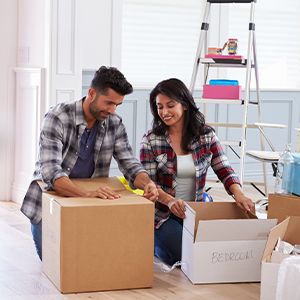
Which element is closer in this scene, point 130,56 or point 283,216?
point 283,216

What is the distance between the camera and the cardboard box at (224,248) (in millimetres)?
3449

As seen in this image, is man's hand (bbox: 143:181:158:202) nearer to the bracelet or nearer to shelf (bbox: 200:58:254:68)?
the bracelet

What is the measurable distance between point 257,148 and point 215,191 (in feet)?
2.33

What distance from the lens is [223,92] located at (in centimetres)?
528

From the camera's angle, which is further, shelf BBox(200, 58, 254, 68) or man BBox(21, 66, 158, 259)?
shelf BBox(200, 58, 254, 68)

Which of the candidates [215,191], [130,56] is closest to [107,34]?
[130,56]

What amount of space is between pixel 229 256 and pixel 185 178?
0.58 metres

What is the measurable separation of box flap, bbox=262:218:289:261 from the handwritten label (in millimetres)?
196

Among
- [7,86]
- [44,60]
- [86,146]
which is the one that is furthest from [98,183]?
[7,86]

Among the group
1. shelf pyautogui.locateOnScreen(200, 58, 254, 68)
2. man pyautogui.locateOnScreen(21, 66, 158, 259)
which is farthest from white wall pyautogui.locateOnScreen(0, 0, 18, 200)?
man pyautogui.locateOnScreen(21, 66, 158, 259)

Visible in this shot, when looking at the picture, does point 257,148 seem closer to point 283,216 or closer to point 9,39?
point 9,39

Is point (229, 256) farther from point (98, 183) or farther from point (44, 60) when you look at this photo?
point (44, 60)

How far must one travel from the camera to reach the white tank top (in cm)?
392

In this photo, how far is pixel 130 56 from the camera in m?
6.27
